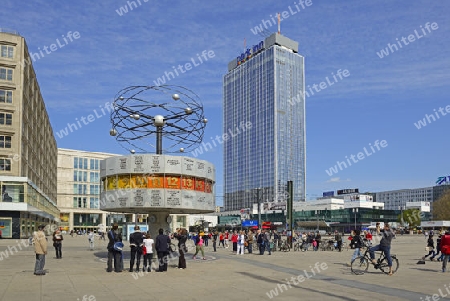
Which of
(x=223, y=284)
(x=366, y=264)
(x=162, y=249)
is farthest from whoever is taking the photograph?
(x=366, y=264)

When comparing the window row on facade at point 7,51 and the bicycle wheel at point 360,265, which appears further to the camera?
the window row on facade at point 7,51

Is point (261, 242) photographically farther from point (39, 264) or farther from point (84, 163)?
point (84, 163)

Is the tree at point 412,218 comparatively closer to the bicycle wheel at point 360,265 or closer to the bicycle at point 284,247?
the bicycle at point 284,247

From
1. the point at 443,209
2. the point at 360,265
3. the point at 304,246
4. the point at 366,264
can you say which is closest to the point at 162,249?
the point at 360,265

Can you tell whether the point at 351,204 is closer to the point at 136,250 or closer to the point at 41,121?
the point at 41,121

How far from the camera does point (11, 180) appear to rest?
197 feet

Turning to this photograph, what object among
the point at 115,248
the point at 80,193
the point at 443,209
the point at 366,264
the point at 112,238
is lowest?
the point at 443,209

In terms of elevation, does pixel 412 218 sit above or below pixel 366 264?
below

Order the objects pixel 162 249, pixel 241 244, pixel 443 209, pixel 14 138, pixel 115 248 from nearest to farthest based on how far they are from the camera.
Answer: pixel 115 248 < pixel 162 249 < pixel 241 244 < pixel 14 138 < pixel 443 209

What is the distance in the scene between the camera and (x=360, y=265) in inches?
803

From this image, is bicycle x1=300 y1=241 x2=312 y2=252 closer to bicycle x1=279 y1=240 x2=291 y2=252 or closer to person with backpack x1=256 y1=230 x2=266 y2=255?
bicycle x1=279 y1=240 x2=291 y2=252

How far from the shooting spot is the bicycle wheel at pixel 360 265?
19.6 meters

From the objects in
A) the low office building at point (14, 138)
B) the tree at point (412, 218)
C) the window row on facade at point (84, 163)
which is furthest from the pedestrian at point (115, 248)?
the tree at point (412, 218)

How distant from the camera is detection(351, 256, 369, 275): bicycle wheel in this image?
64.5 feet
